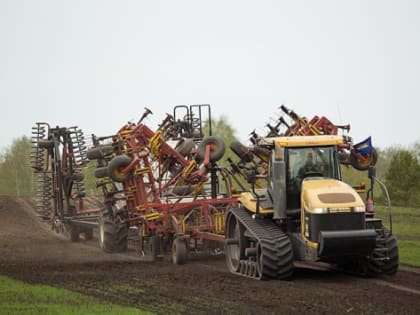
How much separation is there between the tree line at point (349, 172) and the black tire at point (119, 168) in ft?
59.3

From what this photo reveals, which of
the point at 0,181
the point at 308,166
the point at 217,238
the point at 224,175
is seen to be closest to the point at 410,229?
the point at 224,175

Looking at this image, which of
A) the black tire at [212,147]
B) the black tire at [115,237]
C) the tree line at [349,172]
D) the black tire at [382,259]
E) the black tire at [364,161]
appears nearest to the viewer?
the black tire at [382,259]

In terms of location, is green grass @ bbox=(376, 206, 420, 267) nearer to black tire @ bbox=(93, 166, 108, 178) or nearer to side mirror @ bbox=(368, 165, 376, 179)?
side mirror @ bbox=(368, 165, 376, 179)

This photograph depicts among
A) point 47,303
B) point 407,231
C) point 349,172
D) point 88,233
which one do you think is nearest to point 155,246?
point 47,303

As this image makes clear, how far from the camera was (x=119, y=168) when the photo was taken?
76.3 feet

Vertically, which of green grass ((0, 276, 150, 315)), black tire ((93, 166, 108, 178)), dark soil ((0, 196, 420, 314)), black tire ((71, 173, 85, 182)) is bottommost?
dark soil ((0, 196, 420, 314))

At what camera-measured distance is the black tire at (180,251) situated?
69.8 ft

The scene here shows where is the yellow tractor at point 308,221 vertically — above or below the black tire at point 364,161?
below

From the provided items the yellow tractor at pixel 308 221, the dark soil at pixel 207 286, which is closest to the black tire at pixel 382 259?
the yellow tractor at pixel 308 221

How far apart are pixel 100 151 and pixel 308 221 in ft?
31.2

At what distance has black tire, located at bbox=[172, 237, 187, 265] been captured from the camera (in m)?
21.3

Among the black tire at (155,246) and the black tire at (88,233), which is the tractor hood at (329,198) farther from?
the black tire at (88,233)

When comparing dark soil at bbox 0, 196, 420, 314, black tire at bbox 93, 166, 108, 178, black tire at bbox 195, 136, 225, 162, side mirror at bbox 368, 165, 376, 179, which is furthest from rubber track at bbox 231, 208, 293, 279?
black tire at bbox 93, 166, 108, 178

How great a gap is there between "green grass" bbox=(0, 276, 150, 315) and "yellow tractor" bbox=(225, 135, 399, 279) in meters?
3.64
